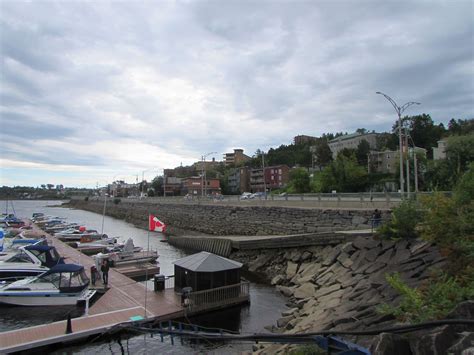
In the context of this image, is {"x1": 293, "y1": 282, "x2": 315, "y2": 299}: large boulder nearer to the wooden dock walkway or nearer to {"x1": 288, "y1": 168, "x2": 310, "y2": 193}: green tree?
the wooden dock walkway

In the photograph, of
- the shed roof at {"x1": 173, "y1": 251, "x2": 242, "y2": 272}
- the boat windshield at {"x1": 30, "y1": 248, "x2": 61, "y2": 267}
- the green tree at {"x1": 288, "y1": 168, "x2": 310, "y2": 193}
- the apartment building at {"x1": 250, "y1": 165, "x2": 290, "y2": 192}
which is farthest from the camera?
the apartment building at {"x1": 250, "y1": 165, "x2": 290, "y2": 192}

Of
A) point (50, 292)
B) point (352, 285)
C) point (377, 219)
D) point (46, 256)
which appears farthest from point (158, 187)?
point (352, 285)

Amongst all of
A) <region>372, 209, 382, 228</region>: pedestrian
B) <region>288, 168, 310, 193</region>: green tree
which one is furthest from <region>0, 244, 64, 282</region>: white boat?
<region>288, 168, 310, 193</region>: green tree

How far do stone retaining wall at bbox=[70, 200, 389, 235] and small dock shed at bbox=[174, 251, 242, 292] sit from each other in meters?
14.6

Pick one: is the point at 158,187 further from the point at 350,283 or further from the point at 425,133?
the point at 350,283

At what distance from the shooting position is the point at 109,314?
1606 cm

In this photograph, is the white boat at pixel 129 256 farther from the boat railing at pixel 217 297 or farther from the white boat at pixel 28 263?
the boat railing at pixel 217 297

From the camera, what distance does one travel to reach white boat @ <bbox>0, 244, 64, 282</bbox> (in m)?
22.3

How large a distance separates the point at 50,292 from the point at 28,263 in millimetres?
6621

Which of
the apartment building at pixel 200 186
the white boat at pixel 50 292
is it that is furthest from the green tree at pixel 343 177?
the apartment building at pixel 200 186

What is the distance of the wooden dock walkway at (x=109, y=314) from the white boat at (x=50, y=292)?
132 centimetres

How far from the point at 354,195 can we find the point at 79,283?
84.6 ft

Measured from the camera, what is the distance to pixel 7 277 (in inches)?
870

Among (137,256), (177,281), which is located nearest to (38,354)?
(177,281)
